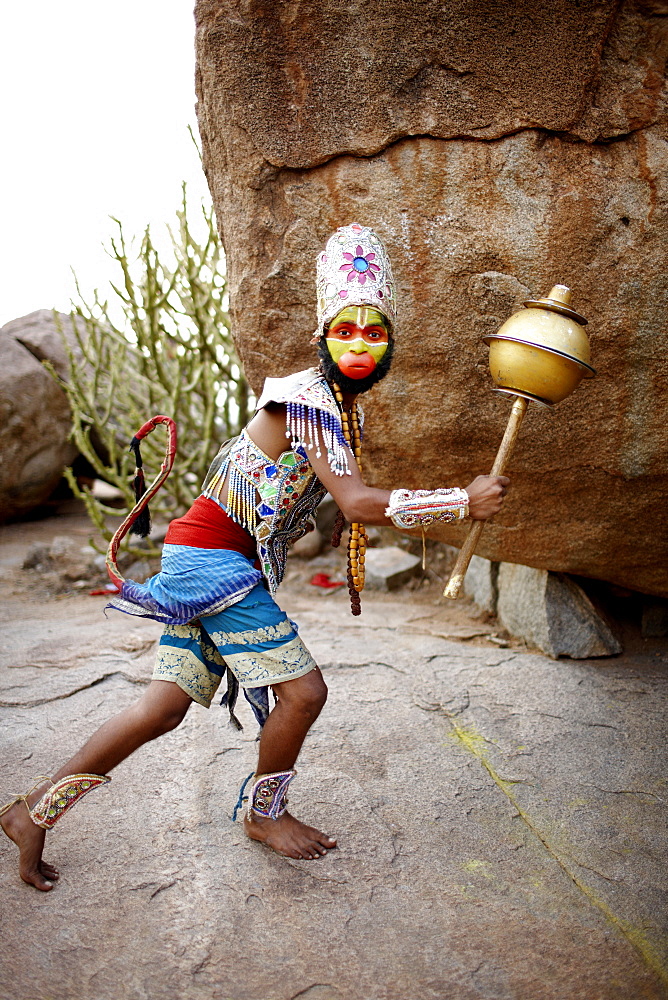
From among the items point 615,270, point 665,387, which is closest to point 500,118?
point 615,270

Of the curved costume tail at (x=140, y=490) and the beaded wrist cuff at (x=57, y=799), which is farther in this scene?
the curved costume tail at (x=140, y=490)

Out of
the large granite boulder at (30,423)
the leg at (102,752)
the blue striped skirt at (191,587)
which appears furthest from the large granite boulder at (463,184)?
the large granite boulder at (30,423)

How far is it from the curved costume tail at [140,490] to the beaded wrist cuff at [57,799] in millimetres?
518

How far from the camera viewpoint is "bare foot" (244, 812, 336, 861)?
222 centimetres

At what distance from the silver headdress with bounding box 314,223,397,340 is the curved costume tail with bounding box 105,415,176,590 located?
1.64 ft

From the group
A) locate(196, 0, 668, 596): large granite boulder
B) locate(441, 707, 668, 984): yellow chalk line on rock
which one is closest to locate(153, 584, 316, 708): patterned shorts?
locate(441, 707, 668, 984): yellow chalk line on rock

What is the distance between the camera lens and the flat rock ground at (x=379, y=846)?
1810mm

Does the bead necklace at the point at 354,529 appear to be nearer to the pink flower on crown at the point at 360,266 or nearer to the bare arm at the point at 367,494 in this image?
the bare arm at the point at 367,494

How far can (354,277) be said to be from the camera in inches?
83.7

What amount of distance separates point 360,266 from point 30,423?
563 centimetres

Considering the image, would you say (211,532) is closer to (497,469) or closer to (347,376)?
(347,376)

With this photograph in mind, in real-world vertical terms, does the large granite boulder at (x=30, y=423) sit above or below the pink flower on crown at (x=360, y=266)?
below

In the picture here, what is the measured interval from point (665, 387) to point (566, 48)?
44.0 inches

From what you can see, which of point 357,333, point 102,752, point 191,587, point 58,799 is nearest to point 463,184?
point 357,333
